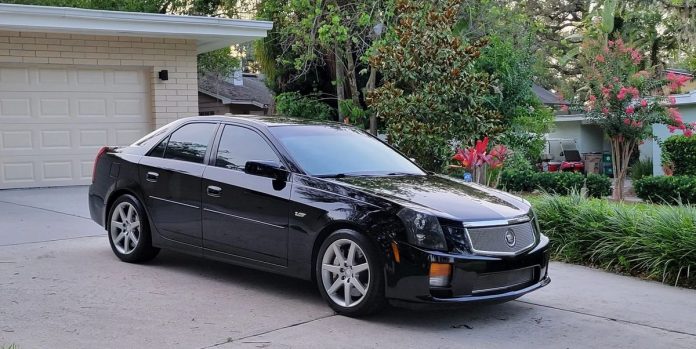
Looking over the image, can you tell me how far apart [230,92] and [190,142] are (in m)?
24.5

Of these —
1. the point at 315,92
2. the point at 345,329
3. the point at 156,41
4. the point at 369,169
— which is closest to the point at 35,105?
the point at 156,41

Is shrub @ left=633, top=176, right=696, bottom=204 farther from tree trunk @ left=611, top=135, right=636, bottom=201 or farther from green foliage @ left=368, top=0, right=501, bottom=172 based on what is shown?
green foliage @ left=368, top=0, right=501, bottom=172

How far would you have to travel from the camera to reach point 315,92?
1952 centimetres

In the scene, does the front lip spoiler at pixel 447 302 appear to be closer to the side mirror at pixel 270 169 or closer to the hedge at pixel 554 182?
the side mirror at pixel 270 169

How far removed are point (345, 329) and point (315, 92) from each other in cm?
1446

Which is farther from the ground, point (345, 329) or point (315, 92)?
point (315, 92)

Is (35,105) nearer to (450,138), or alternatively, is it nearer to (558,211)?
(450,138)

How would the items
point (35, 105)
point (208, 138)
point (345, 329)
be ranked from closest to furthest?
point (345, 329) < point (208, 138) < point (35, 105)

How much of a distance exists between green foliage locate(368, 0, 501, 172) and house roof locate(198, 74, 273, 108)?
738 inches

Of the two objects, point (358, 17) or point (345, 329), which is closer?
point (345, 329)

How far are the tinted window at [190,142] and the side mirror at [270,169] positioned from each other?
89 cm

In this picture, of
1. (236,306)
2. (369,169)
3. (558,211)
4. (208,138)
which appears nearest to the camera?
(236,306)

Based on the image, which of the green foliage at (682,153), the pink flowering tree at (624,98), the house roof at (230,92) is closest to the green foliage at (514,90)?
the pink flowering tree at (624,98)

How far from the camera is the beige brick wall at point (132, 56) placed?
13.5m
